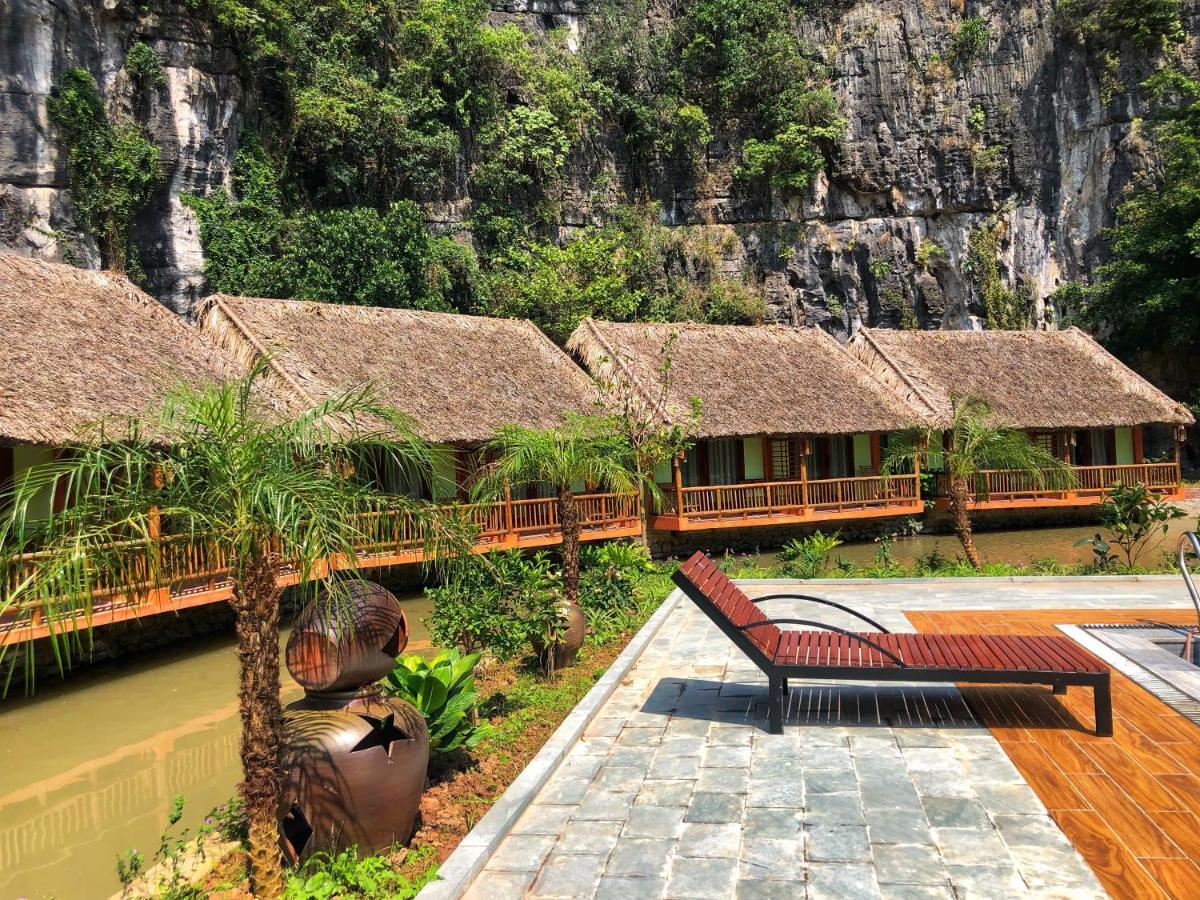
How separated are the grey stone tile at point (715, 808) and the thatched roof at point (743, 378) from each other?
13.1 m

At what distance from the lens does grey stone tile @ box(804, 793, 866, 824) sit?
3986 millimetres

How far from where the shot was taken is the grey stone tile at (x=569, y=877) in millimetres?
3430

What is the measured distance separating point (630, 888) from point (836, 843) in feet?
3.28

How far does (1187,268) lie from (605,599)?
25019 millimetres

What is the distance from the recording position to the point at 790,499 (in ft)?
62.1

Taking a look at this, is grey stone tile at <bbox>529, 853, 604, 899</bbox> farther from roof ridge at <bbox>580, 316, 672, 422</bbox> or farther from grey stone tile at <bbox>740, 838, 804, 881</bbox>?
roof ridge at <bbox>580, 316, 672, 422</bbox>

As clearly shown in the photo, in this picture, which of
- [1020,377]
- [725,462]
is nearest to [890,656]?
[725,462]

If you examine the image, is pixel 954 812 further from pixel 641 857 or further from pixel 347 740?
pixel 347 740

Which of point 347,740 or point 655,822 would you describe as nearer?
point 655,822

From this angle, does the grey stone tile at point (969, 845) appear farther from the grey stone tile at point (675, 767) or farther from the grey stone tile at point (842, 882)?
the grey stone tile at point (675, 767)

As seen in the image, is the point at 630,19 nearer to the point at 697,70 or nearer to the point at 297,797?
the point at 697,70

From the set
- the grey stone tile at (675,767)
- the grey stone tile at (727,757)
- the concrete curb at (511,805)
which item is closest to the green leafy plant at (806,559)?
the concrete curb at (511,805)

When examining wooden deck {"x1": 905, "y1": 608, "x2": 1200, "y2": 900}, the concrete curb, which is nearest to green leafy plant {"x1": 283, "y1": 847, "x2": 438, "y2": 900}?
the concrete curb

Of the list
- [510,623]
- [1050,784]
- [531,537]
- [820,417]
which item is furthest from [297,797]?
[820,417]
